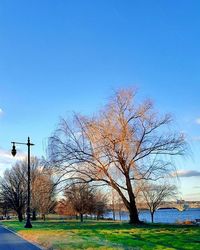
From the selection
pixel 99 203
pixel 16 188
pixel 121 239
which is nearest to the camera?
pixel 121 239

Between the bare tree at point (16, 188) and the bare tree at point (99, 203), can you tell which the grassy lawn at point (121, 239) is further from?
the bare tree at point (16, 188)

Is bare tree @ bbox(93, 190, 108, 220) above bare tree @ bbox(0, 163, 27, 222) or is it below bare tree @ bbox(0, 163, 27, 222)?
below

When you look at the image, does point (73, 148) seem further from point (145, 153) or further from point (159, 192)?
point (159, 192)

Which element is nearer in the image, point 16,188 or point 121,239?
point 121,239

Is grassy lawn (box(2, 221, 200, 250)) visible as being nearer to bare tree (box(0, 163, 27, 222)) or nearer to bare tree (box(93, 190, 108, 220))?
bare tree (box(93, 190, 108, 220))

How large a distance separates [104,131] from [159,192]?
29730mm

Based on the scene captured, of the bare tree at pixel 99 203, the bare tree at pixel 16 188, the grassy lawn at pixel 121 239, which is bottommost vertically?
the grassy lawn at pixel 121 239

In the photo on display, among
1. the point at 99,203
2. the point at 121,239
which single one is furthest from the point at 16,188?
the point at 121,239

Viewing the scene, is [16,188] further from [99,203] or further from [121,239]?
[121,239]

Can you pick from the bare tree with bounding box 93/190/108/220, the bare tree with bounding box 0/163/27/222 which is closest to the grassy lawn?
the bare tree with bounding box 93/190/108/220

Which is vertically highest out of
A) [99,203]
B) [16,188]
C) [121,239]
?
[16,188]

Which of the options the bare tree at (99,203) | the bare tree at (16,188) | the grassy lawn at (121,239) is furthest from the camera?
the bare tree at (16,188)

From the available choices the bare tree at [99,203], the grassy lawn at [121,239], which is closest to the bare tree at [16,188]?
the bare tree at [99,203]

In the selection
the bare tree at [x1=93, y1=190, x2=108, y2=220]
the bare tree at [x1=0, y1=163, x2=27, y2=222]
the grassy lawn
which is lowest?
the grassy lawn
